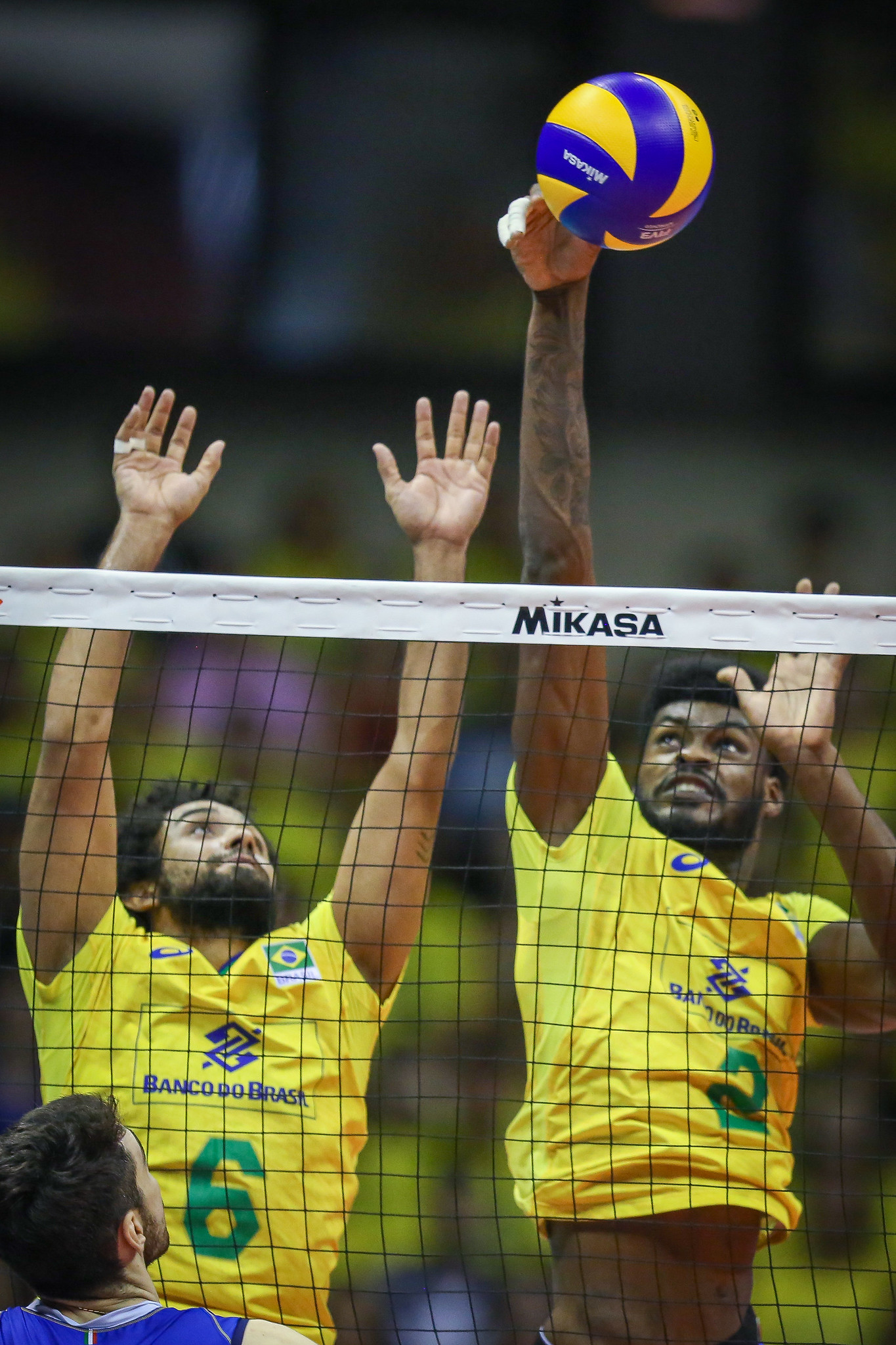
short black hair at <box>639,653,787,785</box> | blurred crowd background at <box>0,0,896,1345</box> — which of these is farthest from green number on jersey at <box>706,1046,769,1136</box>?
blurred crowd background at <box>0,0,896,1345</box>

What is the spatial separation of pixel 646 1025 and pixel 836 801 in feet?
2.54

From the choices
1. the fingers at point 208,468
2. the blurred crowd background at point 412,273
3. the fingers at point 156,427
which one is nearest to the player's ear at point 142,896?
the fingers at point 208,468

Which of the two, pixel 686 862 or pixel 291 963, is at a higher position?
pixel 686 862

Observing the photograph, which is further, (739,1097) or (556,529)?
(556,529)

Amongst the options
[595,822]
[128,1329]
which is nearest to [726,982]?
[595,822]

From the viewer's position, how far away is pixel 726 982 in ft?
12.4

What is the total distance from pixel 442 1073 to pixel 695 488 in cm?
377

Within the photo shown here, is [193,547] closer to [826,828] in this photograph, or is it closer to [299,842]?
[299,842]

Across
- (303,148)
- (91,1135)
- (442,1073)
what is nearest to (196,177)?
(303,148)

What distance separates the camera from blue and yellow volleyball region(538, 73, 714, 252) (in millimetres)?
3660

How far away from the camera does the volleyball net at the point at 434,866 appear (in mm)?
3480

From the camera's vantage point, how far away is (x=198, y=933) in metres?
3.88

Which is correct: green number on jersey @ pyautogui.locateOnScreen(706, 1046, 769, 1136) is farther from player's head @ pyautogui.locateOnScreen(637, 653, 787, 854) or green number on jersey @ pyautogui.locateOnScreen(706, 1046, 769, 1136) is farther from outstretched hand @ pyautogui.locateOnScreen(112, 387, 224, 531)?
outstretched hand @ pyautogui.locateOnScreen(112, 387, 224, 531)

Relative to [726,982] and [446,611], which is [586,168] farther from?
[726,982]
